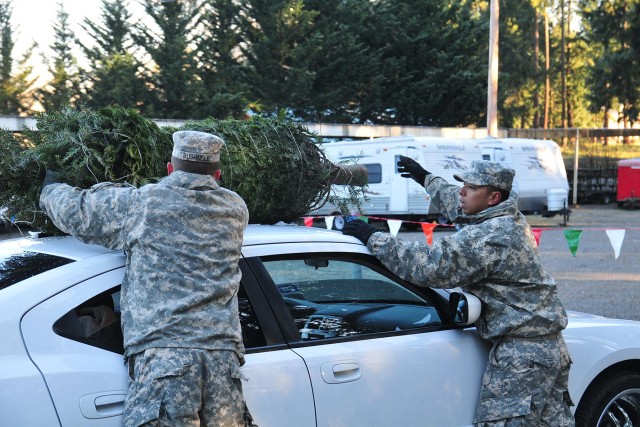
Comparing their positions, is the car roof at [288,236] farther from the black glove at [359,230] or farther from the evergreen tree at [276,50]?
the evergreen tree at [276,50]

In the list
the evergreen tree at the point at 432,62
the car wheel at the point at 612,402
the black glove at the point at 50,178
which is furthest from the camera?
the evergreen tree at the point at 432,62

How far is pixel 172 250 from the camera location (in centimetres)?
274

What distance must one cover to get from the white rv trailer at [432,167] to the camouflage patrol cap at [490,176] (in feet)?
57.6

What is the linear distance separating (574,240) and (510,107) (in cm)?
4796

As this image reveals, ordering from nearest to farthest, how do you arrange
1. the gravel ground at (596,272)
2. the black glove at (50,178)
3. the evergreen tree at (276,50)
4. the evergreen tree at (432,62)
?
the black glove at (50,178) < the gravel ground at (596,272) < the evergreen tree at (276,50) < the evergreen tree at (432,62)

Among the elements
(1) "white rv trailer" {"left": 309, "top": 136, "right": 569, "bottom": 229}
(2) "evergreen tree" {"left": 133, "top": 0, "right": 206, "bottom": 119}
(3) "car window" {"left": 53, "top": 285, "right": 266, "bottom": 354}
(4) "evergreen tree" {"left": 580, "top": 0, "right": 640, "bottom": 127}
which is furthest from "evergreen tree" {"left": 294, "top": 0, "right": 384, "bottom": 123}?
(3) "car window" {"left": 53, "top": 285, "right": 266, "bottom": 354}

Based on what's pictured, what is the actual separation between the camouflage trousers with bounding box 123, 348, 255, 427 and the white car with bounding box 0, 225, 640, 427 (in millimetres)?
114

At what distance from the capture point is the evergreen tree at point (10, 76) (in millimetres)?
32781

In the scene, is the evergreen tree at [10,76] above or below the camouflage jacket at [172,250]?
above

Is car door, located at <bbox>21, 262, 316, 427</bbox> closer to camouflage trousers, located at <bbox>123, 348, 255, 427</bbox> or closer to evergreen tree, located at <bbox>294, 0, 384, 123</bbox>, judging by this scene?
camouflage trousers, located at <bbox>123, 348, 255, 427</bbox>

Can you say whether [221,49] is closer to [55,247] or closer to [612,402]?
[612,402]

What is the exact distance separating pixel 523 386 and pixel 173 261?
173 cm

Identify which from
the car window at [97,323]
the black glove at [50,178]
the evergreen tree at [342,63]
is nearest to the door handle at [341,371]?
the car window at [97,323]

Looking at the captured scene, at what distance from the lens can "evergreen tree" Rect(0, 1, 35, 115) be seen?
108ft
